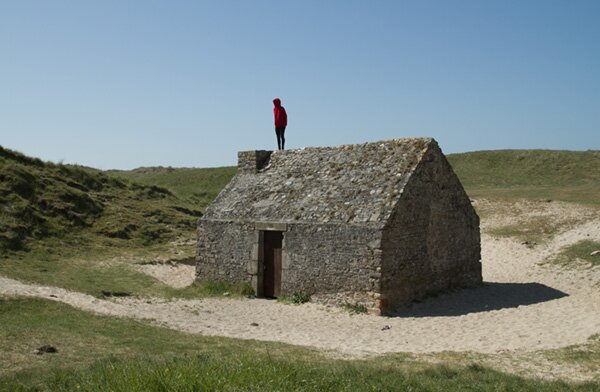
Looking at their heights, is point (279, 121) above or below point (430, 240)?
above

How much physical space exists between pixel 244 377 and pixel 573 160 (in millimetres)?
51133

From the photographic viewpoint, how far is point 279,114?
906 inches

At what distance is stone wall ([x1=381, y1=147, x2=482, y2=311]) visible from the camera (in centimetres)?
1614

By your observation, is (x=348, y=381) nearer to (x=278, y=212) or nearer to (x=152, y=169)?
(x=278, y=212)

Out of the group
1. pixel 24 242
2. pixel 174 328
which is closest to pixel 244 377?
pixel 174 328

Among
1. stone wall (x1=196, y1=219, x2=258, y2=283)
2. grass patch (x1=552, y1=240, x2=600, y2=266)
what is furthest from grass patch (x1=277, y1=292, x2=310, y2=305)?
grass patch (x1=552, y1=240, x2=600, y2=266)

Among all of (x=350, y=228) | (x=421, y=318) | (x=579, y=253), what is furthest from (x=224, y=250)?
(x=579, y=253)

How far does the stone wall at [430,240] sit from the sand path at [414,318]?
593 millimetres

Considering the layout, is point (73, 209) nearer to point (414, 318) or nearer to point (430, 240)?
point (430, 240)

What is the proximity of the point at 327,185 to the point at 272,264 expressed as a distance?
3.14 meters

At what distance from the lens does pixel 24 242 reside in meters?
23.2

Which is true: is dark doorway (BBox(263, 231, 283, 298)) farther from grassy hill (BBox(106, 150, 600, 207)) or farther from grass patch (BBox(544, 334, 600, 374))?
grassy hill (BBox(106, 150, 600, 207))

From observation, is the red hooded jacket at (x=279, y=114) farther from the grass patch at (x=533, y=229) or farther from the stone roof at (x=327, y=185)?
the grass patch at (x=533, y=229)

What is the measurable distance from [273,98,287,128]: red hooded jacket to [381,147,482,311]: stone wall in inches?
283
